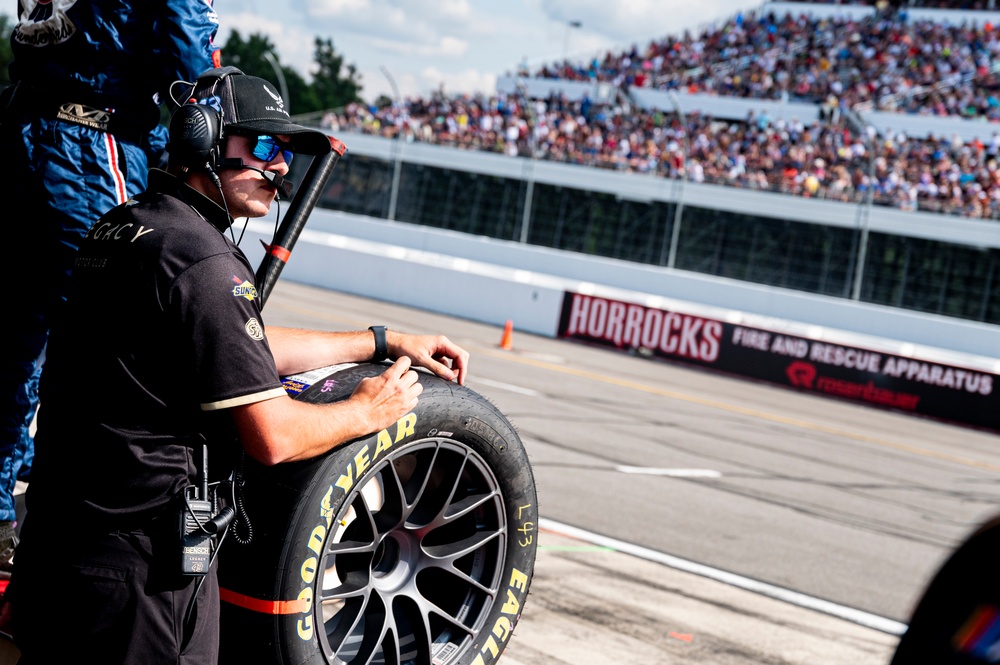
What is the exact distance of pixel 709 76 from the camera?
127 ft

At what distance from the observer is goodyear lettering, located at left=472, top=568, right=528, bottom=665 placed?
113 inches

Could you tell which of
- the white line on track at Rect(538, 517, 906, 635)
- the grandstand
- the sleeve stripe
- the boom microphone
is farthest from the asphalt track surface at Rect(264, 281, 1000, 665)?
the grandstand

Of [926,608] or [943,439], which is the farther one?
[943,439]

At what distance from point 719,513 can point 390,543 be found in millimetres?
4808

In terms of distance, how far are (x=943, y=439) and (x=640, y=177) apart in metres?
13.4

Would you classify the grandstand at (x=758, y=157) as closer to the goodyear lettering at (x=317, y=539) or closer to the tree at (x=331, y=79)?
the goodyear lettering at (x=317, y=539)

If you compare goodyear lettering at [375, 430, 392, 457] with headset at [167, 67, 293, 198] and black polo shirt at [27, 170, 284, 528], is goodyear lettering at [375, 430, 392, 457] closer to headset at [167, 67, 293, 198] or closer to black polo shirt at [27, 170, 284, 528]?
black polo shirt at [27, 170, 284, 528]

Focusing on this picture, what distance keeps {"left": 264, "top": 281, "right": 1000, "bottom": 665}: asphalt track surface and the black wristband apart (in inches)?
44.8

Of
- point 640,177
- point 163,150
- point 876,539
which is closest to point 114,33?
point 163,150

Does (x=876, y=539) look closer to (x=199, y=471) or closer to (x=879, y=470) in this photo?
(x=879, y=470)

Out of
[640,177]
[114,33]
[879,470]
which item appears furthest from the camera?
[640,177]

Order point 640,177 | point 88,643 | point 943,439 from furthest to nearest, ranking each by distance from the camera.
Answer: point 640,177 < point 943,439 < point 88,643

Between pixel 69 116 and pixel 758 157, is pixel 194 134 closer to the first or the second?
pixel 69 116

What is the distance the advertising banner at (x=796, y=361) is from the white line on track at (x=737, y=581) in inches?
505
